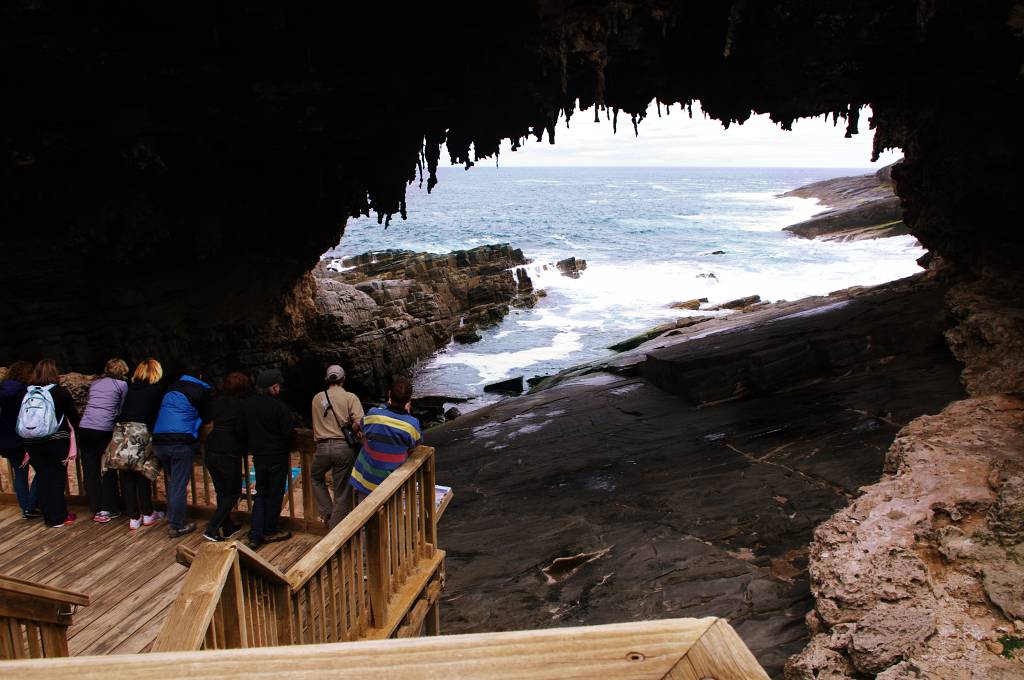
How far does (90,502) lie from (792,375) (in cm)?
989

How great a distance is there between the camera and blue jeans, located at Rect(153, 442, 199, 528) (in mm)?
6270

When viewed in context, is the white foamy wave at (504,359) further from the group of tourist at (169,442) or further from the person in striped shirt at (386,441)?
the person in striped shirt at (386,441)

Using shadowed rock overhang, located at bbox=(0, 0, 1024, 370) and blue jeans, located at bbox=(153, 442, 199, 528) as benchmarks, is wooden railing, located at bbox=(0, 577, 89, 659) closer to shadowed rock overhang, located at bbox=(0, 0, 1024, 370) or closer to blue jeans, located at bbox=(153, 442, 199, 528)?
blue jeans, located at bbox=(153, 442, 199, 528)

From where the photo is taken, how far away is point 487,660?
1233mm

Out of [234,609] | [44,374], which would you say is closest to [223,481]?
[44,374]

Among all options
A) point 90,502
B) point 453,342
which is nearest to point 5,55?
point 90,502

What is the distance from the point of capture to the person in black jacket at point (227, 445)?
5.96 m

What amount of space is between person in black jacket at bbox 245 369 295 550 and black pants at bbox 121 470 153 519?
3.88 ft

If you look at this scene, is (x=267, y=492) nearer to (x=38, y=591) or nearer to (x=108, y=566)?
(x=108, y=566)

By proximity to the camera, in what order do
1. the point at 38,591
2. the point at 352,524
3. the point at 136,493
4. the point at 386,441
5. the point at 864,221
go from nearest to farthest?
the point at 38,591 → the point at 352,524 → the point at 386,441 → the point at 136,493 → the point at 864,221

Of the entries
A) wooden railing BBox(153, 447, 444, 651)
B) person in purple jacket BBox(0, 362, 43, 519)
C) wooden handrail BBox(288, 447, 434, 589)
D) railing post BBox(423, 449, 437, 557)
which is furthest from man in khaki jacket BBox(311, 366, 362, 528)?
person in purple jacket BBox(0, 362, 43, 519)

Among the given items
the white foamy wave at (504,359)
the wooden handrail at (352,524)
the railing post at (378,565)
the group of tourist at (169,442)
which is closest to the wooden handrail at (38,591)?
the wooden handrail at (352,524)

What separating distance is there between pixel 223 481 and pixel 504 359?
18.1 metres

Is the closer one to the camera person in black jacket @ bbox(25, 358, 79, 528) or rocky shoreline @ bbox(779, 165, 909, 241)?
person in black jacket @ bbox(25, 358, 79, 528)
